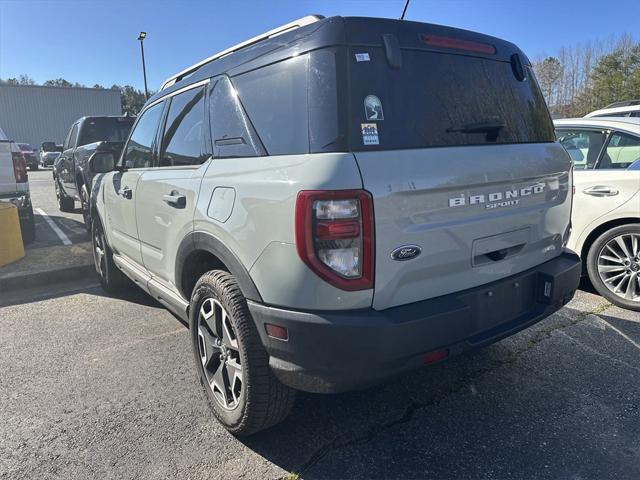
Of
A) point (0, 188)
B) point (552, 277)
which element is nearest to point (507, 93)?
point (552, 277)

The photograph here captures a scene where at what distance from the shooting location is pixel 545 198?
264 cm

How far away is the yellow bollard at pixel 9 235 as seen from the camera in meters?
5.77

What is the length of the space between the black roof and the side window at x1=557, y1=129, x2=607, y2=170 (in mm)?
2458

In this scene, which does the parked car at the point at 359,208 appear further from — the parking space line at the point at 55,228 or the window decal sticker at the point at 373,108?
the parking space line at the point at 55,228

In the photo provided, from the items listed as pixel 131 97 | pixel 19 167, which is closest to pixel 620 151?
pixel 19 167

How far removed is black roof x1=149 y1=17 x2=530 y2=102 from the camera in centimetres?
204

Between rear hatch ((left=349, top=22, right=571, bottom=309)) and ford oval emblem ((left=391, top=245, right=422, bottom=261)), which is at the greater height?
rear hatch ((left=349, top=22, right=571, bottom=309))

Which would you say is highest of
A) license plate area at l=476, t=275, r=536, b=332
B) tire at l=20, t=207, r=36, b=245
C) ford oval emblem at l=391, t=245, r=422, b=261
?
ford oval emblem at l=391, t=245, r=422, b=261

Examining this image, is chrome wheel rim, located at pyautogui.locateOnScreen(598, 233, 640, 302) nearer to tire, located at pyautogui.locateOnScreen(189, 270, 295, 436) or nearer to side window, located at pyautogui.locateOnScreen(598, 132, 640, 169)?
side window, located at pyautogui.locateOnScreen(598, 132, 640, 169)

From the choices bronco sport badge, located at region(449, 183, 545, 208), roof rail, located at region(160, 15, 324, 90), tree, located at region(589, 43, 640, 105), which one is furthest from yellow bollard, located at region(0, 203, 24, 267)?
tree, located at region(589, 43, 640, 105)

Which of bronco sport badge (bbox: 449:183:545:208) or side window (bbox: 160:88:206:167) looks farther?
side window (bbox: 160:88:206:167)

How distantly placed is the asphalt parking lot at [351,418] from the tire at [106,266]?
42.6 inches

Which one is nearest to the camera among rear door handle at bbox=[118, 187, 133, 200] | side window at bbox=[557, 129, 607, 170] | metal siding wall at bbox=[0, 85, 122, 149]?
rear door handle at bbox=[118, 187, 133, 200]

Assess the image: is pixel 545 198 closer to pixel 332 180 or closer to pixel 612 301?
pixel 332 180
